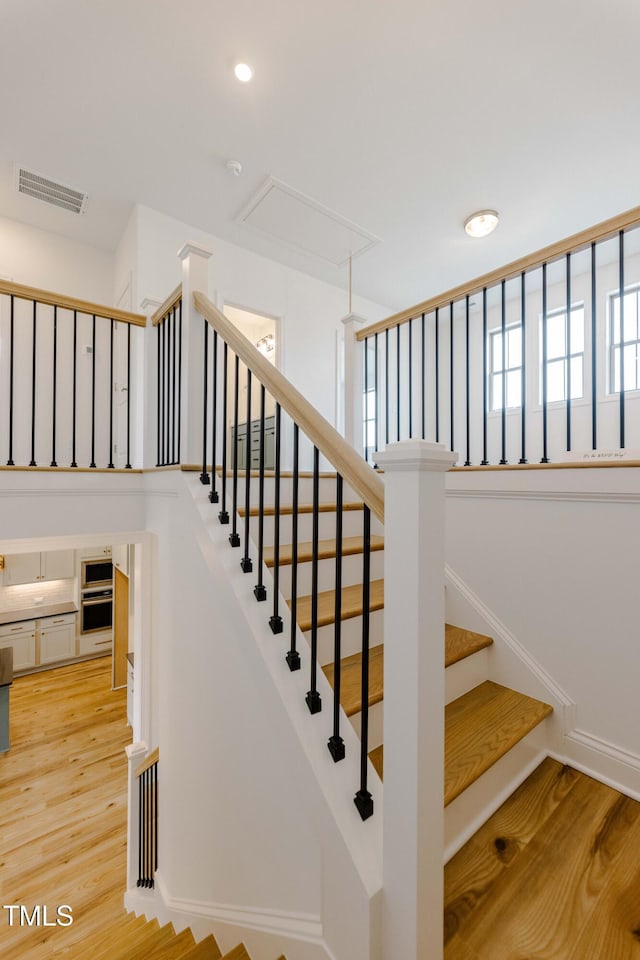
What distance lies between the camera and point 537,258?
1.88 metres

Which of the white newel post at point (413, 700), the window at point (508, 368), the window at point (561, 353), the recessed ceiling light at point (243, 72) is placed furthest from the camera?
the window at point (508, 368)

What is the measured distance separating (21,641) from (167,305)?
591 centimetres

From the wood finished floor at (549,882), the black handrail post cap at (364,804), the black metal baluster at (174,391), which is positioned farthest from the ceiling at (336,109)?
the wood finished floor at (549,882)

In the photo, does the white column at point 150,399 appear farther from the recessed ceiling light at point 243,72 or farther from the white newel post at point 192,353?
the recessed ceiling light at point 243,72

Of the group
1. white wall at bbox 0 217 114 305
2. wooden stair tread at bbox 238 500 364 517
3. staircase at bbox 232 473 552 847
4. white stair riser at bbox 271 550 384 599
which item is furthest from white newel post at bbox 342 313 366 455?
white wall at bbox 0 217 114 305

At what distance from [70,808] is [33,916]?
0.98 meters

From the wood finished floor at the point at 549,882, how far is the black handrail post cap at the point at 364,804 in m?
0.37

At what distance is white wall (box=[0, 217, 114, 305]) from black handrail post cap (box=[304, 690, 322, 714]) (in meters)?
5.14

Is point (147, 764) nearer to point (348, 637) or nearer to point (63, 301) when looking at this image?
point (348, 637)

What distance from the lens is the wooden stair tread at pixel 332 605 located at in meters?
1.54

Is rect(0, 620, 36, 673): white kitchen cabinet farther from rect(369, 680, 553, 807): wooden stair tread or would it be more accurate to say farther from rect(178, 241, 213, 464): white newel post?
rect(369, 680, 553, 807): wooden stair tread

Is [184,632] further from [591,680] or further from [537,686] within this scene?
[591,680]

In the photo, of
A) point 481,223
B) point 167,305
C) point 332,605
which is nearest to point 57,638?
point 167,305

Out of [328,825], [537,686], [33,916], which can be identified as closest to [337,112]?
→ [537,686]
